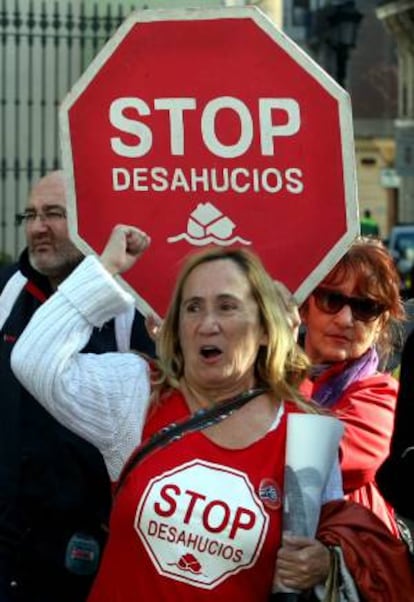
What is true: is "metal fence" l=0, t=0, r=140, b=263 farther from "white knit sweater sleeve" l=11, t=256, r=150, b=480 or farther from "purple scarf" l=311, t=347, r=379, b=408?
"white knit sweater sleeve" l=11, t=256, r=150, b=480

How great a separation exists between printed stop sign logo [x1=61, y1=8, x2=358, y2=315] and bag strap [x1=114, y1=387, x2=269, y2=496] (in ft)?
1.41

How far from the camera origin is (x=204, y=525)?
144 inches

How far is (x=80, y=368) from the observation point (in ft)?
12.9

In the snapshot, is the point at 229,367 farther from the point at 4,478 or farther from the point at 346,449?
the point at 4,478

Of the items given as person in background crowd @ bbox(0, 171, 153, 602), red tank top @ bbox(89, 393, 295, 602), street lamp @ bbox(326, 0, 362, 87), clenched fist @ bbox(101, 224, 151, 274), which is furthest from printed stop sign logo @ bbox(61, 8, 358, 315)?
street lamp @ bbox(326, 0, 362, 87)

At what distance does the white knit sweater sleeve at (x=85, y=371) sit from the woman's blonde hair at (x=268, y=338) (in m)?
0.07

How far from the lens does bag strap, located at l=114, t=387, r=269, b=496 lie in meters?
3.75

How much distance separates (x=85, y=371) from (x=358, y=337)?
0.87 metres

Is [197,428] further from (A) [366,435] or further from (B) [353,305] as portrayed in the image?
(B) [353,305]

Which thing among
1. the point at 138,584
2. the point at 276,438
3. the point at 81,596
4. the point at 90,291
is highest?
the point at 90,291

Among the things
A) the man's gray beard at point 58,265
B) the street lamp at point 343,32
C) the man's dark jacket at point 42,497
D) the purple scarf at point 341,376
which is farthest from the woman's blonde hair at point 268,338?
the street lamp at point 343,32

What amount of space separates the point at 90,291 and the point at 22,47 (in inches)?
550

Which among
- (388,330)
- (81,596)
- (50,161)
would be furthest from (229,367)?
(50,161)

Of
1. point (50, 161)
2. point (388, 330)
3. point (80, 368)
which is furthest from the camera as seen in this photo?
point (50, 161)
